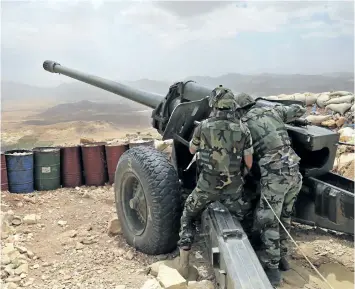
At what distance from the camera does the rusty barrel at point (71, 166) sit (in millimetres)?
6879

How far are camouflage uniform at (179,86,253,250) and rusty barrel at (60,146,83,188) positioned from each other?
342 cm

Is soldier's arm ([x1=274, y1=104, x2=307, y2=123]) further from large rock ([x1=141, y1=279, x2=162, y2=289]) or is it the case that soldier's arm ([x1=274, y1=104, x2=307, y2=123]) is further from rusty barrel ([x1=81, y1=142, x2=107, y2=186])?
rusty barrel ([x1=81, y1=142, x2=107, y2=186])

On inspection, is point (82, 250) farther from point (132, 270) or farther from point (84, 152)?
point (84, 152)

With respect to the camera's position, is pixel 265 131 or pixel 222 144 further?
pixel 265 131

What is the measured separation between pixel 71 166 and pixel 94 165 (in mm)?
336

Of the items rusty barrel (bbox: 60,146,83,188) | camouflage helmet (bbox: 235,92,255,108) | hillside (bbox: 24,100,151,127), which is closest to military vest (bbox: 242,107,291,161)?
camouflage helmet (bbox: 235,92,255,108)

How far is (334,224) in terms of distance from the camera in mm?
4176

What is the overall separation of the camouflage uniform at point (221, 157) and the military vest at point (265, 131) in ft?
0.67

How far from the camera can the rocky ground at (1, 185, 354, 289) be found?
4070 mm

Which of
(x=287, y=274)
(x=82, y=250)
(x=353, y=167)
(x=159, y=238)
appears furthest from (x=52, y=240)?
(x=353, y=167)

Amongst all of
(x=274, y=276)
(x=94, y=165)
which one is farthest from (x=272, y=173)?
(x=94, y=165)

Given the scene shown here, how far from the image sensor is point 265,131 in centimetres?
385

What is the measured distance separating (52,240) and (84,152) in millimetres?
2036

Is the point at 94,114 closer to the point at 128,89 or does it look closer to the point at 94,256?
the point at 128,89
